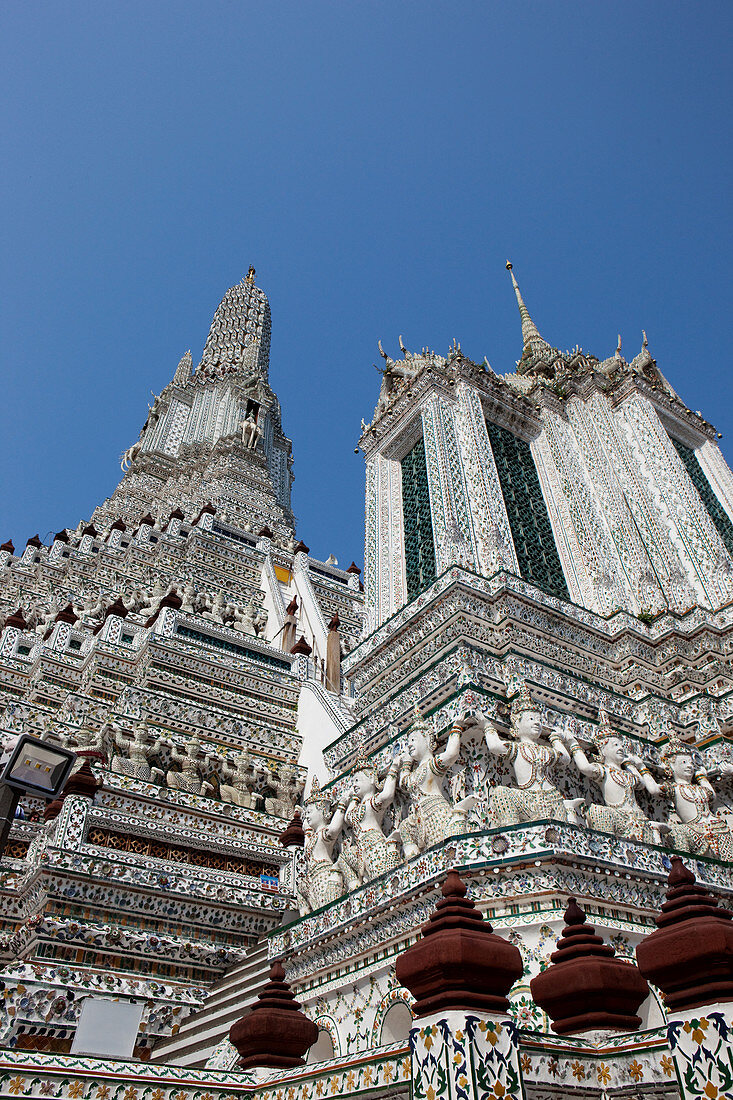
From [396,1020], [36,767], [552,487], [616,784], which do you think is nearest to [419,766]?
[616,784]

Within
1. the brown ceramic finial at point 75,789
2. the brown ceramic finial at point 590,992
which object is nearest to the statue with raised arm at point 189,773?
the brown ceramic finial at point 75,789

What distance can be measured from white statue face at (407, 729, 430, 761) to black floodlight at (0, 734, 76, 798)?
2.81 metres

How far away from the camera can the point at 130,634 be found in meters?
12.3

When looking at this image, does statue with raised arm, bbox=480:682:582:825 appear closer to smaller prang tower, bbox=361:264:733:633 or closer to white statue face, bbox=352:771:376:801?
white statue face, bbox=352:771:376:801

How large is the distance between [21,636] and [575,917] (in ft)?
36.5

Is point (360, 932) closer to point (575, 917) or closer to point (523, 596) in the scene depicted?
point (575, 917)

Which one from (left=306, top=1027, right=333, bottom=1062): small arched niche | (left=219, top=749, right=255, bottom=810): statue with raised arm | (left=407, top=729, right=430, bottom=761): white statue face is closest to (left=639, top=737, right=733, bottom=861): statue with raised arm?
(left=407, top=729, right=430, bottom=761): white statue face

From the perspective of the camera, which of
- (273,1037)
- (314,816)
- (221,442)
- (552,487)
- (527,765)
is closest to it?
(273,1037)

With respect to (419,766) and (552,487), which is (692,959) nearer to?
(419,766)

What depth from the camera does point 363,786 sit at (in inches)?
273

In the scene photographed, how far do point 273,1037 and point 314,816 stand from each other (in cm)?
353

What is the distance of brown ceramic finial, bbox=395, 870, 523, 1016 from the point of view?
8.68 feet

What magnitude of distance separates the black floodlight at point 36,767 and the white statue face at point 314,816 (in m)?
2.98

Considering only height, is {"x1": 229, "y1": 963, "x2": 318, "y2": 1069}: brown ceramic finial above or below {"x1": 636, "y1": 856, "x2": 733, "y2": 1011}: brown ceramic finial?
above
